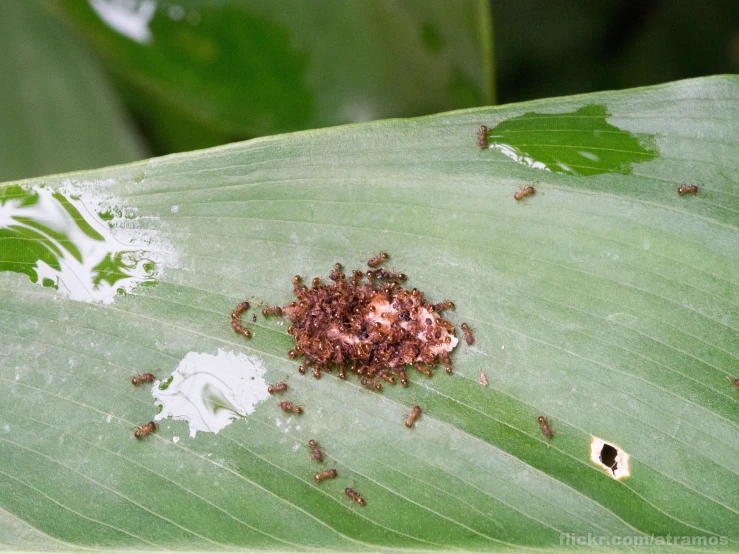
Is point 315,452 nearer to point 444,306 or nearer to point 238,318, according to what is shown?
point 238,318

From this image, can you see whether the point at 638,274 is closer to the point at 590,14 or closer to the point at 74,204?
the point at 74,204

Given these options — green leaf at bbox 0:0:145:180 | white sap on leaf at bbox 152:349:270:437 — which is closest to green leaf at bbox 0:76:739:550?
white sap on leaf at bbox 152:349:270:437

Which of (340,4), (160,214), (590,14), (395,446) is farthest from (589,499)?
(590,14)

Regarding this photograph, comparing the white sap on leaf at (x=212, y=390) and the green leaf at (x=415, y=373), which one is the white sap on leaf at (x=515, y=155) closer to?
the green leaf at (x=415, y=373)

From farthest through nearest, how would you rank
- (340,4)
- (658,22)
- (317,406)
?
(658,22)
(340,4)
(317,406)

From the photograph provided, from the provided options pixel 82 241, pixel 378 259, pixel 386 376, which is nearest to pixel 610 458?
pixel 386 376

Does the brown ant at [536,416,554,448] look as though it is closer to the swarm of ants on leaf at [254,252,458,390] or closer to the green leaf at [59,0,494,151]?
the swarm of ants on leaf at [254,252,458,390]

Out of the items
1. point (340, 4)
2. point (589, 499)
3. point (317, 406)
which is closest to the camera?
point (589, 499)
